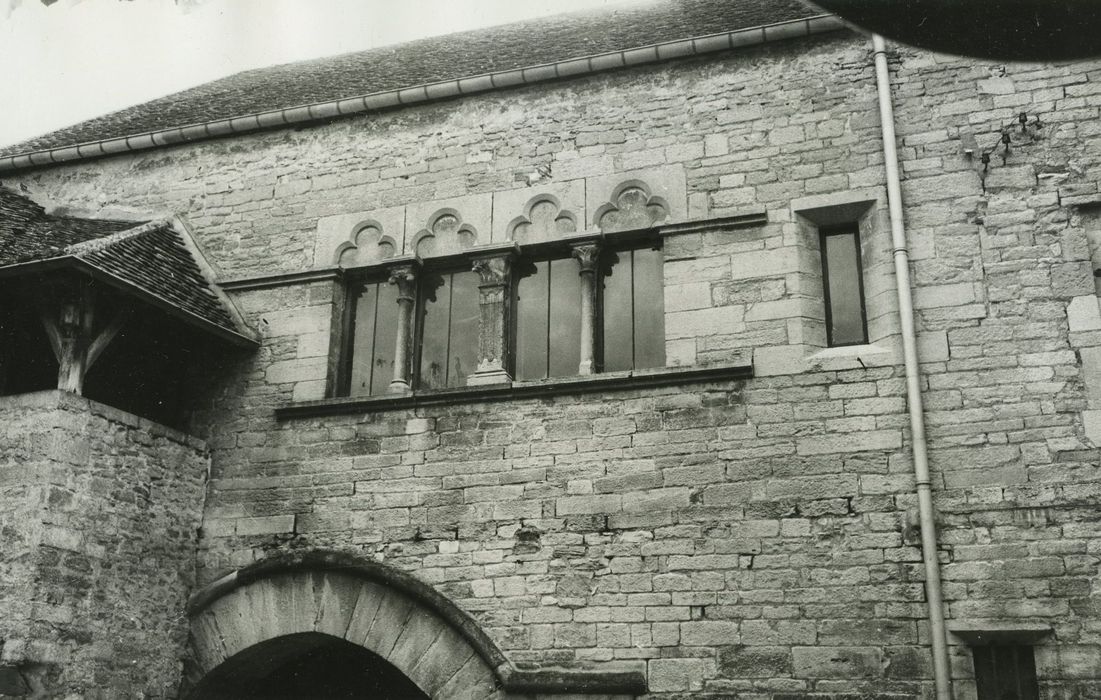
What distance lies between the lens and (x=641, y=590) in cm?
626

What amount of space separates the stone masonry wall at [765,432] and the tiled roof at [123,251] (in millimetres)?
641

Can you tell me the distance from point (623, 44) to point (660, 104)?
921 mm

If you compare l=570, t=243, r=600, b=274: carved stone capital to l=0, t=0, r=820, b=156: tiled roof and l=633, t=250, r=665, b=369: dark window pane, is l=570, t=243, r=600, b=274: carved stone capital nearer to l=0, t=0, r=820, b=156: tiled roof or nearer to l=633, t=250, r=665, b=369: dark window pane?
l=633, t=250, r=665, b=369: dark window pane

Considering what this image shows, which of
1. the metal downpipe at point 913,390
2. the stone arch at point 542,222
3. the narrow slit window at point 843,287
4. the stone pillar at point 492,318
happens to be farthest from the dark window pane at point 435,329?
the metal downpipe at point 913,390

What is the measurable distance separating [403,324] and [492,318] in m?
0.72

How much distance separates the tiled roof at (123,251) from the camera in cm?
675

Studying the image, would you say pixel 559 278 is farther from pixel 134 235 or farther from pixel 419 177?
pixel 134 235

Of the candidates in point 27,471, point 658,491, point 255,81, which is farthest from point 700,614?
point 255,81

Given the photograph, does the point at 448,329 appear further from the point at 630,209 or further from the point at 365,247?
the point at 630,209

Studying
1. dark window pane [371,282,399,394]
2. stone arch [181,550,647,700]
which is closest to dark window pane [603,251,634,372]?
dark window pane [371,282,399,394]

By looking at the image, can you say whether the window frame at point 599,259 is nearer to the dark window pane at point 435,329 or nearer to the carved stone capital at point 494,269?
the carved stone capital at point 494,269

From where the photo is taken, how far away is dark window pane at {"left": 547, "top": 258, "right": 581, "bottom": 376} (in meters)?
7.14

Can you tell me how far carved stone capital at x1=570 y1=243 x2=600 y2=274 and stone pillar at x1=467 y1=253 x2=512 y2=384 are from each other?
0.54 metres

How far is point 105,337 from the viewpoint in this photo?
6895 mm
